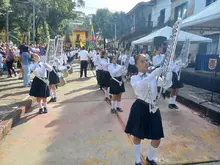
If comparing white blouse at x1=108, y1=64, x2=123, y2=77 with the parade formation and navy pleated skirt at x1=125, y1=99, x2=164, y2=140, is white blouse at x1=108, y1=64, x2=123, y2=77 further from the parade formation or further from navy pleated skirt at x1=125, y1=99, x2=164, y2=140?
navy pleated skirt at x1=125, y1=99, x2=164, y2=140

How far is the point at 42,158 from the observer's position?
10.6ft

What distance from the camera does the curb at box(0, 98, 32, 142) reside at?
13.2ft

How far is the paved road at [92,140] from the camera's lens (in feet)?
10.6

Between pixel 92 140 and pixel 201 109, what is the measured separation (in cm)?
344

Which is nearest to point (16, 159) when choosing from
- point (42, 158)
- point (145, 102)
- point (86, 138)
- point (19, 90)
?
point (42, 158)

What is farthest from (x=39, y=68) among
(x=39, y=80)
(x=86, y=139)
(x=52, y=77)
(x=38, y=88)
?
(x=86, y=139)

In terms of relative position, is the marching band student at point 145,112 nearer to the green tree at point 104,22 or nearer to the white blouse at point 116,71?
the white blouse at point 116,71

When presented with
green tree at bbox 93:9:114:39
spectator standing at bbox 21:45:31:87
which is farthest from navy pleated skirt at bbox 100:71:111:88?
green tree at bbox 93:9:114:39

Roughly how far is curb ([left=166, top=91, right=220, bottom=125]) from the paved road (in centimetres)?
30

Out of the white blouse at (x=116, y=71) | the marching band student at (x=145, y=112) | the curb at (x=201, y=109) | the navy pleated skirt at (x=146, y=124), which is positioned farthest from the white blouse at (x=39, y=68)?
the curb at (x=201, y=109)

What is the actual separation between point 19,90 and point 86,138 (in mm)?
4490

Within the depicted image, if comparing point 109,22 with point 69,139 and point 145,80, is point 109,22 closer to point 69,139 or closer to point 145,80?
point 69,139

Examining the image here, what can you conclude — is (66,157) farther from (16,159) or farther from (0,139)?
(0,139)

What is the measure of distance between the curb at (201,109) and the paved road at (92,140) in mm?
303
